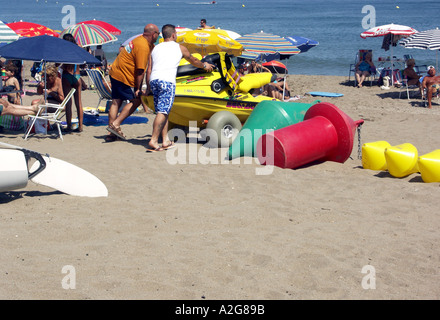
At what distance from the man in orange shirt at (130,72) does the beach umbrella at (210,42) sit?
10.0 ft

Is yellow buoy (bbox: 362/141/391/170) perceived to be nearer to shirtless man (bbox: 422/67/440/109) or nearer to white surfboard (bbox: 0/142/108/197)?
white surfboard (bbox: 0/142/108/197)

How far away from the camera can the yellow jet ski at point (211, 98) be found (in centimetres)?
773

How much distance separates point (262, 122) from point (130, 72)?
6.86ft

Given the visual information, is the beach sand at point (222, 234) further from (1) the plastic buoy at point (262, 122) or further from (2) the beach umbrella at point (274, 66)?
(2) the beach umbrella at point (274, 66)

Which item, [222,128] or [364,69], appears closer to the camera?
[222,128]

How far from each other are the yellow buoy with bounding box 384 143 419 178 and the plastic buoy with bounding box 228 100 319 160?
1378 mm

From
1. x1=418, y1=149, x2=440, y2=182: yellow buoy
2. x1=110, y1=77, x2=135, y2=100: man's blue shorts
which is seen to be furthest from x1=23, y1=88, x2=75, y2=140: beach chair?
x1=418, y1=149, x2=440, y2=182: yellow buoy

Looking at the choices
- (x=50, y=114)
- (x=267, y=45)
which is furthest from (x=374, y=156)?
(x=267, y=45)

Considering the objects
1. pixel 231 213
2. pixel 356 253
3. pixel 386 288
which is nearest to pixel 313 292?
pixel 386 288

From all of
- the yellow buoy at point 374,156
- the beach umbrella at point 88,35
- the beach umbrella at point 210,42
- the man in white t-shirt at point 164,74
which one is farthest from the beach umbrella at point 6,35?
the yellow buoy at point 374,156

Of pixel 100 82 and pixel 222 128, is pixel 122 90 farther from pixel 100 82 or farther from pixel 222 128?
pixel 100 82

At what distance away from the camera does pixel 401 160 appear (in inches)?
259

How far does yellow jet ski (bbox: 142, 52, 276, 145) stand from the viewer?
7.73 m

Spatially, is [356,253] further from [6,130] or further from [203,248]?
[6,130]
